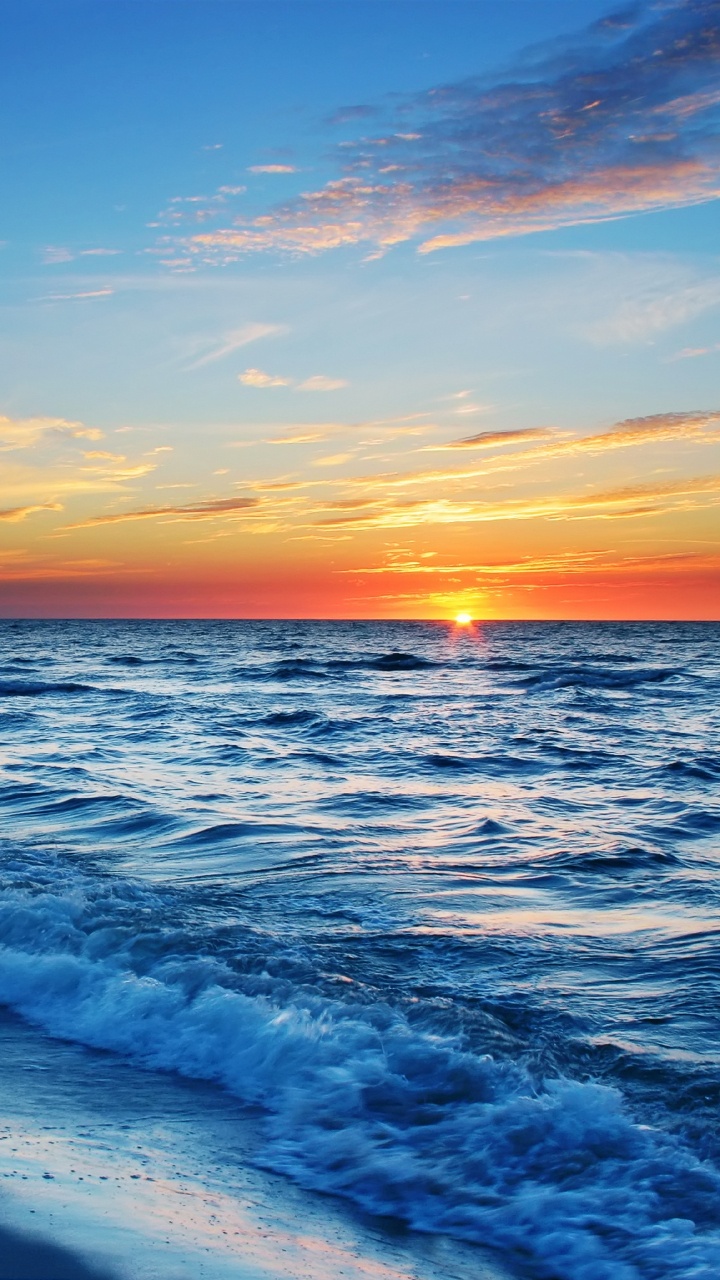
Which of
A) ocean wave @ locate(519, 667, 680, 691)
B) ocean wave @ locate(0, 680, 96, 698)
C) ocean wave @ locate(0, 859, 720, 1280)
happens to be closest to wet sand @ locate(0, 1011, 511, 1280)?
ocean wave @ locate(0, 859, 720, 1280)

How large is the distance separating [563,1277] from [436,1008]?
222 cm

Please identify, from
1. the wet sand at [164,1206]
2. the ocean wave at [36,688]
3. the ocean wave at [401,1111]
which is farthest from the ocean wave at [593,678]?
the wet sand at [164,1206]

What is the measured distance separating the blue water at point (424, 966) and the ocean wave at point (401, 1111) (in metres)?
0.01

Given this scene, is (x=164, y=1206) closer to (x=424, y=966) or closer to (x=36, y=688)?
(x=424, y=966)

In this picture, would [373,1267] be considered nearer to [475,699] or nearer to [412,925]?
[412,925]

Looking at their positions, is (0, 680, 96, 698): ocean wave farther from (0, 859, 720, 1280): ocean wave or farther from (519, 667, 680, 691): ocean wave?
(0, 859, 720, 1280): ocean wave

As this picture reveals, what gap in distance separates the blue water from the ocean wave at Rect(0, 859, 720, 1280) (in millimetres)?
14

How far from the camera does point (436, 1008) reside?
5863 millimetres

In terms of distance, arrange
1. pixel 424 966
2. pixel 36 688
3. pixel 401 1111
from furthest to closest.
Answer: pixel 36 688 < pixel 424 966 < pixel 401 1111

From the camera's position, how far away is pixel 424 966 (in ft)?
22.0

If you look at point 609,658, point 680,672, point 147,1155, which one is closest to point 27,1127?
point 147,1155

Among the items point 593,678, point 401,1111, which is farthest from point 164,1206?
point 593,678

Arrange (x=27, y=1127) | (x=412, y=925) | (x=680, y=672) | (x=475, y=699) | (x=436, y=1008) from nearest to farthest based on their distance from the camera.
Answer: (x=27, y=1127), (x=436, y=1008), (x=412, y=925), (x=475, y=699), (x=680, y=672)

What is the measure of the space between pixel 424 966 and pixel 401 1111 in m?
1.92
